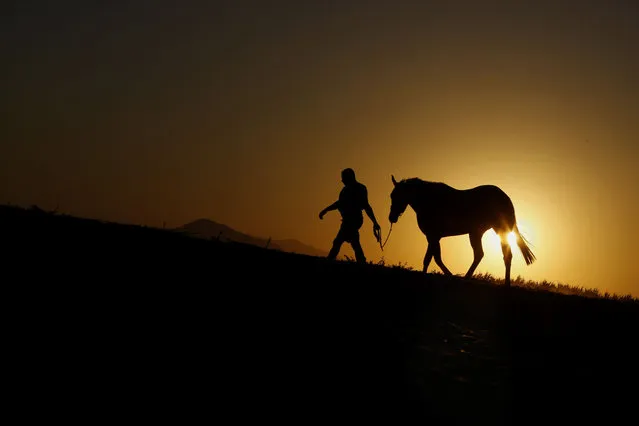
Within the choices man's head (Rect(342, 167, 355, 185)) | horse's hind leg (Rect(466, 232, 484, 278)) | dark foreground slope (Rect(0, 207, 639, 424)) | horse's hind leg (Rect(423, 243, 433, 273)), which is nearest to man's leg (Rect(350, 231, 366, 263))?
man's head (Rect(342, 167, 355, 185))

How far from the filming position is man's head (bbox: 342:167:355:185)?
15070mm

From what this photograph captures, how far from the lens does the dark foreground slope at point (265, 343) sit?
5133 mm

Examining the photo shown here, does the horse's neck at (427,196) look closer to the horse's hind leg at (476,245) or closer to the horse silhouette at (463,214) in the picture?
the horse silhouette at (463,214)

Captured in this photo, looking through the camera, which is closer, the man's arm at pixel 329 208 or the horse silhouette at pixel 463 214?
the man's arm at pixel 329 208

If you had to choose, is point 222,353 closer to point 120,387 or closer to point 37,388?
point 120,387

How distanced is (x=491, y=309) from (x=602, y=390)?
307cm

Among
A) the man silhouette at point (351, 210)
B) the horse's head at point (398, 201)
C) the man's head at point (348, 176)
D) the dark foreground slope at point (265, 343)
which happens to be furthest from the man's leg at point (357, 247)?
the dark foreground slope at point (265, 343)

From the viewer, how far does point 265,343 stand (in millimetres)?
6445

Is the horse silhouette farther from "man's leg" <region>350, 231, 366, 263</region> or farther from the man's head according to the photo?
the man's head

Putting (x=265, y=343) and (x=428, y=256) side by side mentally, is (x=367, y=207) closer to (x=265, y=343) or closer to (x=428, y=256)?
(x=428, y=256)

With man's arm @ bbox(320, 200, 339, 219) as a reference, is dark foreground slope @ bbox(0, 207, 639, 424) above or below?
below

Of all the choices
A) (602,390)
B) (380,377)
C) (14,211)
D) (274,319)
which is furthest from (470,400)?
(14,211)

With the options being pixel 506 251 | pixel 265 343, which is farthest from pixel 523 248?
pixel 265 343

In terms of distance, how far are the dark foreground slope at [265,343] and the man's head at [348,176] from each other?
492cm
